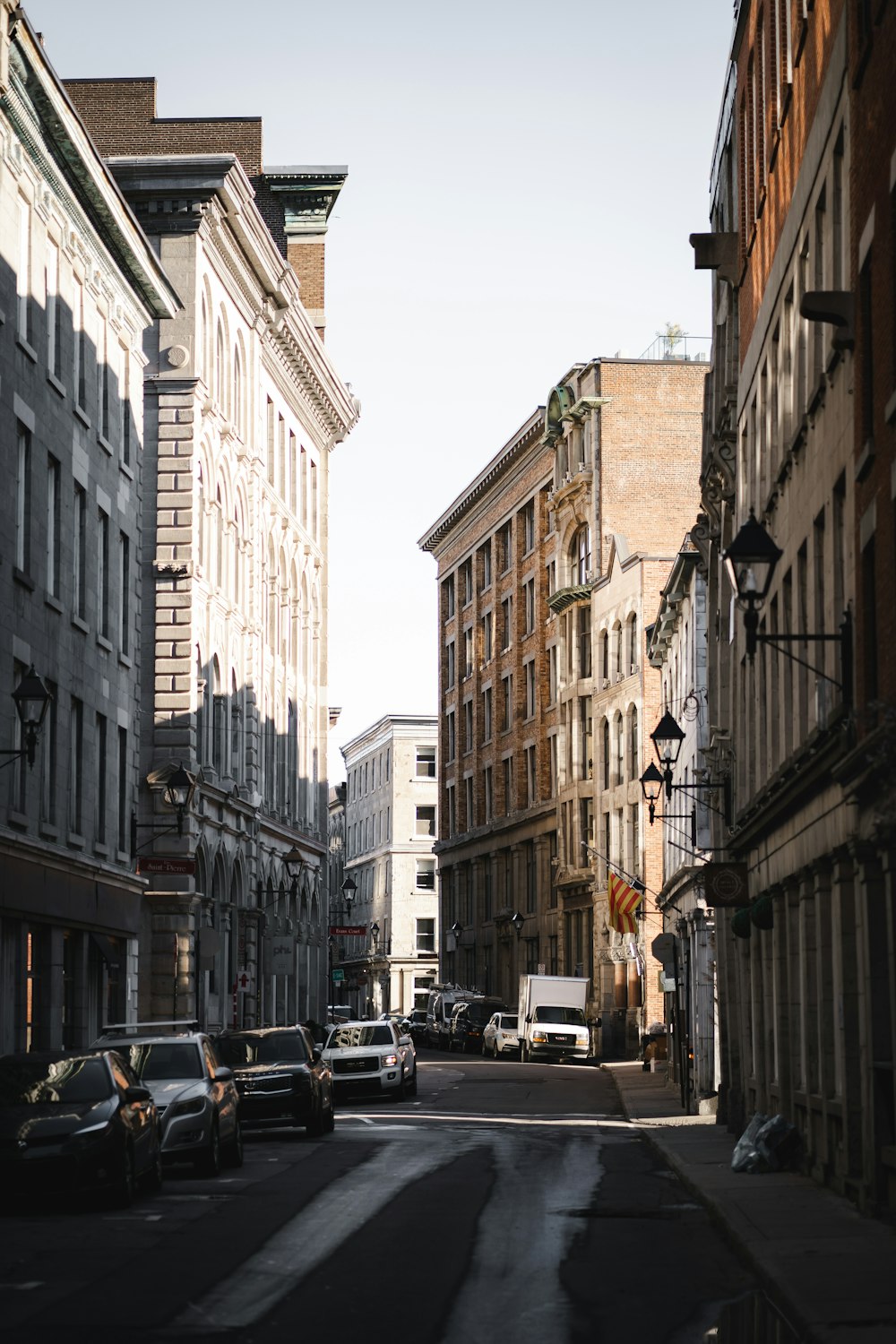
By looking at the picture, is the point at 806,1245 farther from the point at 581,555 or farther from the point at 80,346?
the point at 581,555

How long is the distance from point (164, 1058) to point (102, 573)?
16.6 m

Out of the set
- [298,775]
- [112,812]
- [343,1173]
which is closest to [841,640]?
[343,1173]

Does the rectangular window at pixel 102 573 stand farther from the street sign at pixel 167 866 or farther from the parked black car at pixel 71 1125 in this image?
the parked black car at pixel 71 1125

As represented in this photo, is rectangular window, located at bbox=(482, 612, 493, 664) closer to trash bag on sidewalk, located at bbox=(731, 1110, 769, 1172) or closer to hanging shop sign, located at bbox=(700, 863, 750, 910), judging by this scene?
hanging shop sign, located at bbox=(700, 863, 750, 910)

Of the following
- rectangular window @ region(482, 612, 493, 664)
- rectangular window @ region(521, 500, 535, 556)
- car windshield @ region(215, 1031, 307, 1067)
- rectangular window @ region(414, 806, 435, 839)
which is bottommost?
car windshield @ region(215, 1031, 307, 1067)

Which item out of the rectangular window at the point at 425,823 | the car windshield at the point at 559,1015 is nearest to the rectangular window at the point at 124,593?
the car windshield at the point at 559,1015

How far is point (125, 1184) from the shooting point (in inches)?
797

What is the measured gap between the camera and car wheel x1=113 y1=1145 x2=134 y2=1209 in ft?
66.2

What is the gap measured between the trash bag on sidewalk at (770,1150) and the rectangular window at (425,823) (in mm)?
116608

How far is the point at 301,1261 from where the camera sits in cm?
1588

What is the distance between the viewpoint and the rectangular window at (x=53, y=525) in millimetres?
35688

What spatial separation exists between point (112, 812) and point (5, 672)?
859 cm

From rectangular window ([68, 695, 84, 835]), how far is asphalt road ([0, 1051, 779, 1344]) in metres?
10.6

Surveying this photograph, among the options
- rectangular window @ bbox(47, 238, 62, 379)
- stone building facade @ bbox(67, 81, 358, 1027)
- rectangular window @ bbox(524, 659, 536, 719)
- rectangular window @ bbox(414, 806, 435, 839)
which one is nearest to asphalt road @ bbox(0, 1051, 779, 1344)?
stone building facade @ bbox(67, 81, 358, 1027)
